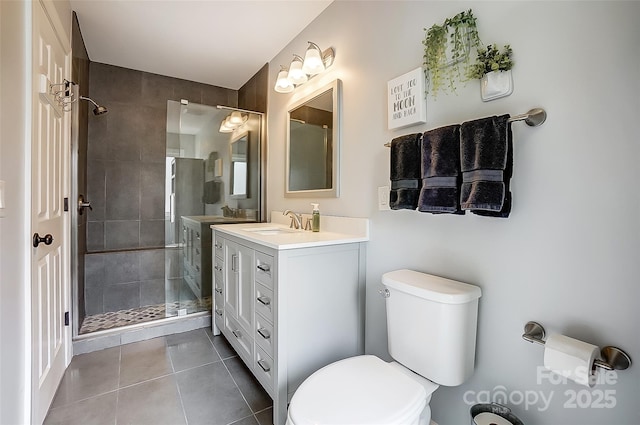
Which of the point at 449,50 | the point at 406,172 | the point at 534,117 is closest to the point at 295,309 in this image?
the point at 406,172

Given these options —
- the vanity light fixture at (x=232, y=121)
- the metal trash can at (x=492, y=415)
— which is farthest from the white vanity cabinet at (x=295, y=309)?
the vanity light fixture at (x=232, y=121)

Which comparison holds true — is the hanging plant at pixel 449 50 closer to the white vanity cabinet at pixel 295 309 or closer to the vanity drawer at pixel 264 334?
the white vanity cabinet at pixel 295 309

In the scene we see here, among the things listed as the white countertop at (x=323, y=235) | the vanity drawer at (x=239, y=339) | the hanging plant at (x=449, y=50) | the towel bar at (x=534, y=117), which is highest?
the hanging plant at (x=449, y=50)

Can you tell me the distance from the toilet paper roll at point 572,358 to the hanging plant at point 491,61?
916 millimetres

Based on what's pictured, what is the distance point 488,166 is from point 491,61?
0.40 m

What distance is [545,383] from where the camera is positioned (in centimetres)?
102

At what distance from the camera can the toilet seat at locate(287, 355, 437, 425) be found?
924mm

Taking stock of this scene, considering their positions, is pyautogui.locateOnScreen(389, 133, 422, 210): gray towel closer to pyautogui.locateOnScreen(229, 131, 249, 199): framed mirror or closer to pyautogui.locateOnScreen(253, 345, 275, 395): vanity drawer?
pyautogui.locateOnScreen(253, 345, 275, 395): vanity drawer

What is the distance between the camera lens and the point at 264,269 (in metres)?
1.51

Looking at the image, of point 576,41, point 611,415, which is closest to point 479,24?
point 576,41

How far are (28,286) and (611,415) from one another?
2.10 meters

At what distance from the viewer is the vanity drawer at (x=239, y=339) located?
1.71 m

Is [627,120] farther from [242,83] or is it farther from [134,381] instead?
[242,83]

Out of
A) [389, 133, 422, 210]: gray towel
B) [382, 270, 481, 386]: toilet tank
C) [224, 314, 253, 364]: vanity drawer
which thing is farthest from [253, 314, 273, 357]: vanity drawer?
[389, 133, 422, 210]: gray towel
